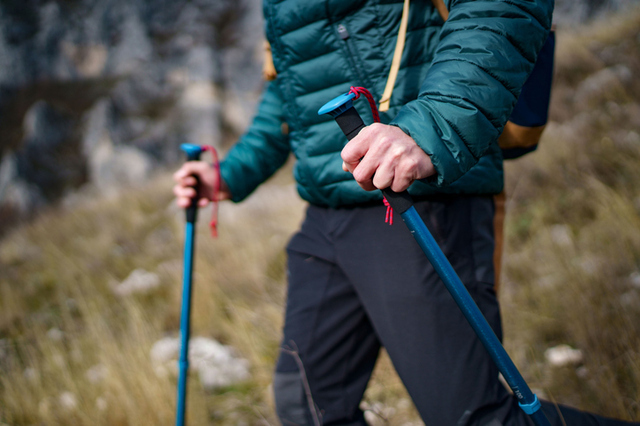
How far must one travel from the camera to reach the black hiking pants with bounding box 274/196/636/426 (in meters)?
0.90

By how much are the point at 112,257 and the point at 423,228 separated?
5351 mm

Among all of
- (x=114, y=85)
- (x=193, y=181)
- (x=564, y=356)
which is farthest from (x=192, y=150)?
(x=114, y=85)

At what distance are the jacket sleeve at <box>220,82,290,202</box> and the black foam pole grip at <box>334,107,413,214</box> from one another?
0.73 m

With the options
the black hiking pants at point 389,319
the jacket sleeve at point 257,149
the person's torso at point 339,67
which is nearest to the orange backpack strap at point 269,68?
the jacket sleeve at point 257,149

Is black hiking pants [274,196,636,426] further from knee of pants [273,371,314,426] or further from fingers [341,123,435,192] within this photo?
fingers [341,123,435,192]

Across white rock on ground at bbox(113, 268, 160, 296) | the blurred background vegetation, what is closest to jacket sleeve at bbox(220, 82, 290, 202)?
the blurred background vegetation

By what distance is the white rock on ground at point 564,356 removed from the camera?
184 centimetres

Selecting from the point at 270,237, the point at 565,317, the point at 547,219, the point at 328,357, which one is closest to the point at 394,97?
the point at 328,357

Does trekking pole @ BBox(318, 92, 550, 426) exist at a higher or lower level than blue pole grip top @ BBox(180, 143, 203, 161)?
lower

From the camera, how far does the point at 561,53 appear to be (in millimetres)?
6746

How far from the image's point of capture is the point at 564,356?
185 centimetres

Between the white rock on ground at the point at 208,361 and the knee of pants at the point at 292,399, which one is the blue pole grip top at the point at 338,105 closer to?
the knee of pants at the point at 292,399

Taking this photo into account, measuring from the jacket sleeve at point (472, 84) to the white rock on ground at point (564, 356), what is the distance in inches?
63.3

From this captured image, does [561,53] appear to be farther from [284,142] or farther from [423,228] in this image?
[423,228]
